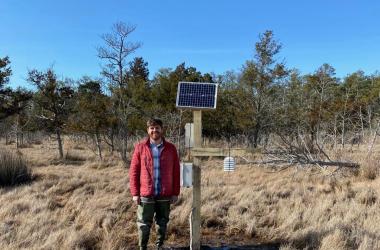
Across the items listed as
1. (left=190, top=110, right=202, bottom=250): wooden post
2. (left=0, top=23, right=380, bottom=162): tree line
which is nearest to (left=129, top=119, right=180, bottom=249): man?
(left=190, top=110, right=202, bottom=250): wooden post

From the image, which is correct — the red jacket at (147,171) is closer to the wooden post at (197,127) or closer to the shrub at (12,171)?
the wooden post at (197,127)

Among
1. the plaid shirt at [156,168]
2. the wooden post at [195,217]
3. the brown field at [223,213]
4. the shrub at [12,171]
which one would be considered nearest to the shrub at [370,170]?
the brown field at [223,213]

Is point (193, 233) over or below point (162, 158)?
below

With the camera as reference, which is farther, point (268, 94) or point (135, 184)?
point (268, 94)

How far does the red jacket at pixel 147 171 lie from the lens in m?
5.09

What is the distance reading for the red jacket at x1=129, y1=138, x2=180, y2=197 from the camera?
509 cm

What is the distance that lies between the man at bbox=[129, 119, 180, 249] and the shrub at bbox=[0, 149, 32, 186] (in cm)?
605

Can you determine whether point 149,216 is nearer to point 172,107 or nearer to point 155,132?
point 155,132

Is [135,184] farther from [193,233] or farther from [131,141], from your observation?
[131,141]

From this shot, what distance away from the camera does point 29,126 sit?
29.1m

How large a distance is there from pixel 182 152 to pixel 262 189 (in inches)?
361

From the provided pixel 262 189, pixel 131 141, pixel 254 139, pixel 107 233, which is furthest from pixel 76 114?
pixel 107 233

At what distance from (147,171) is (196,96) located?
1.02 metres

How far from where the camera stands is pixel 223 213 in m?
7.36
